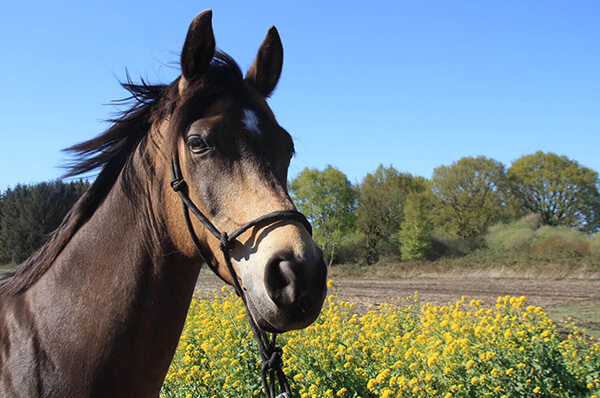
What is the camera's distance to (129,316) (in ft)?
6.02

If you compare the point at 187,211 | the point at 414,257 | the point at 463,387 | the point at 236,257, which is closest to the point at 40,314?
the point at 187,211

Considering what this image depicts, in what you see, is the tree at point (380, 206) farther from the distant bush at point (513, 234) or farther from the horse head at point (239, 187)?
the horse head at point (239, 187)

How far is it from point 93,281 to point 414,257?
3348 centimetres

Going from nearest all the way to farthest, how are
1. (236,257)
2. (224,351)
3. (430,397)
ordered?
(236,257)
(430,397)
(224,351)

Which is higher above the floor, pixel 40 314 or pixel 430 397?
pixel 40 314

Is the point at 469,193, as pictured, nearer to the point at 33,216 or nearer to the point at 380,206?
the point at 380,206

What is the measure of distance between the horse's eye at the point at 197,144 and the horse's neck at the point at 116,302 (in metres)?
0.40

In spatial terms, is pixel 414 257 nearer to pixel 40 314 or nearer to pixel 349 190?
pixel 349 190

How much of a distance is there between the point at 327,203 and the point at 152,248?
35.3m

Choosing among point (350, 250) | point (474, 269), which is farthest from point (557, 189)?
point (350, 250)

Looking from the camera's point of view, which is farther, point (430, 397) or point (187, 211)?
point (430, 397)

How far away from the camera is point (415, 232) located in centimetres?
3359

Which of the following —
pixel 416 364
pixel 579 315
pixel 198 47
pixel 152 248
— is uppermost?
pixel 198 47

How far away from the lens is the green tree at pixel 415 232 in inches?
1316
